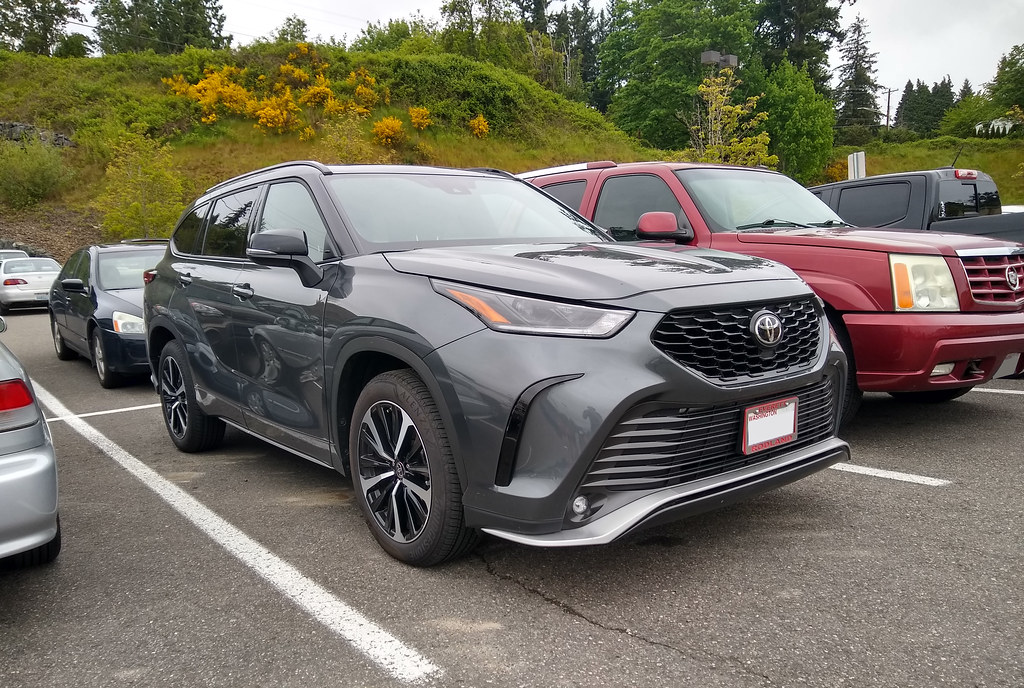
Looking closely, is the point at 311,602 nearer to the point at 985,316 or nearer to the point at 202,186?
the point at 985,316

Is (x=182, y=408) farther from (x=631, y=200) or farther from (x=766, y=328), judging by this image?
(x=766, y=328)

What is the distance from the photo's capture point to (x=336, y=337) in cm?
340

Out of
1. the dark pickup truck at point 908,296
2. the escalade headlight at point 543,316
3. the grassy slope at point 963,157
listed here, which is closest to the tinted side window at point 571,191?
the dark pickup truck at point 908,296

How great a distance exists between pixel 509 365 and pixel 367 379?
1.00 meters

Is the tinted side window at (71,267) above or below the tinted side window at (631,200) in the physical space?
below

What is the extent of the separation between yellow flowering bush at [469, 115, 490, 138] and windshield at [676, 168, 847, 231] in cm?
3461

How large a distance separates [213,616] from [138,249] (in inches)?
286

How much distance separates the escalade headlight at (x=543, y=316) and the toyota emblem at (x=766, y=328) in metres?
0.55

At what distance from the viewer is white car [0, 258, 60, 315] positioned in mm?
18656

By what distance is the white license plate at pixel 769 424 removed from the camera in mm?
2926

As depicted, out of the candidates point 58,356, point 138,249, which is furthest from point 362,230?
point 58,356

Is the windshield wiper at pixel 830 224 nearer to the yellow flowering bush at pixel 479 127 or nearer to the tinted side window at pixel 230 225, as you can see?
the tinted side window at pixel 230 225

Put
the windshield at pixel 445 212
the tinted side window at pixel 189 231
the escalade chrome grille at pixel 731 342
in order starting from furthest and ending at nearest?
the tinted side window at pixel 189 231, the windshield at pixel 445 212, the escalade chrome grille at pixel 731 342

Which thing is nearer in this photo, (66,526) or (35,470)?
(35,470)
